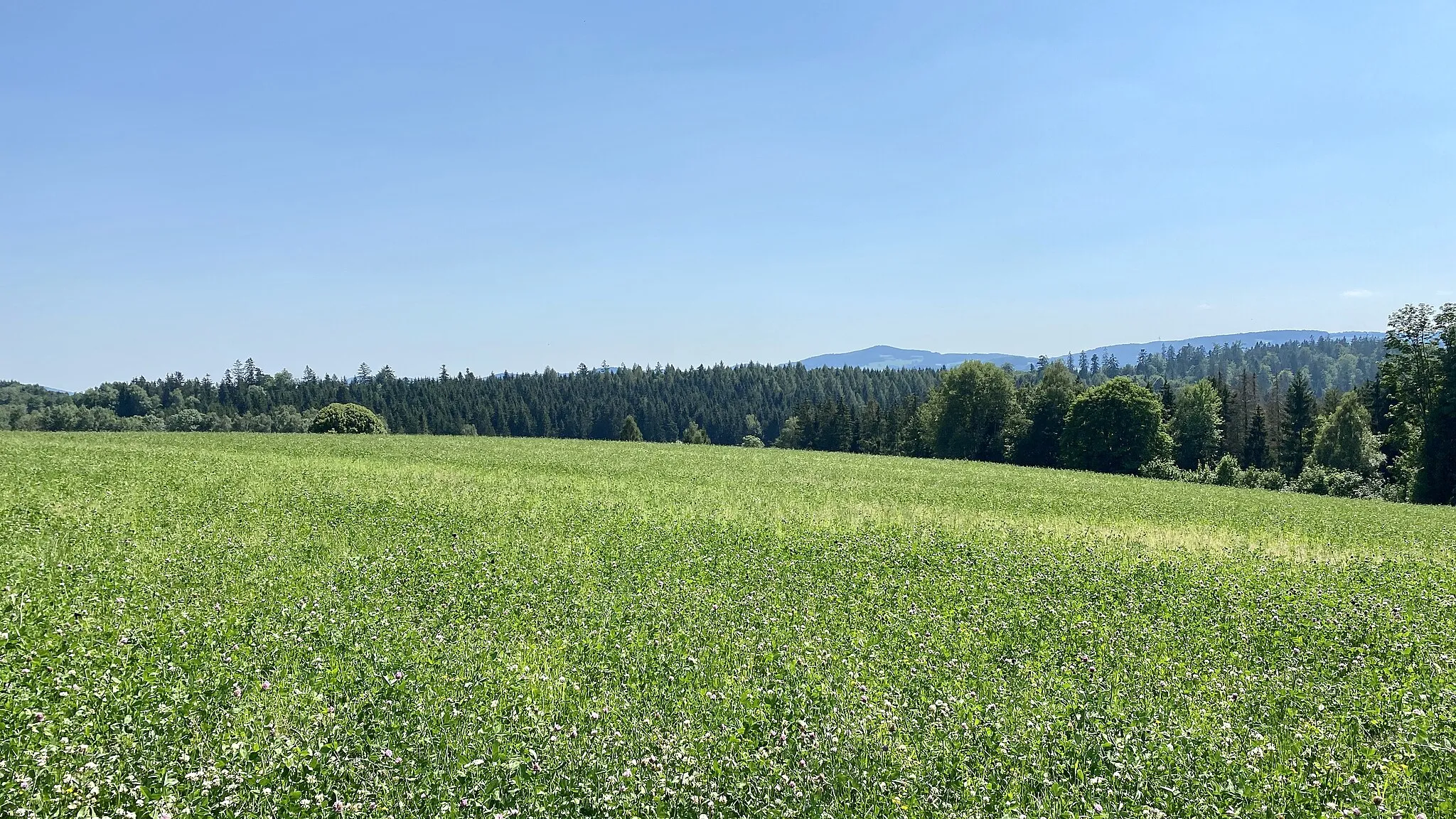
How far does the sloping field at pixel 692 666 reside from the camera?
618 centimetres

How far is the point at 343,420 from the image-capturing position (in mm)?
77750

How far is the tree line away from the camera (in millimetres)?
47312

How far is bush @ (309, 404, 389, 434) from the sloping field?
60.9 m

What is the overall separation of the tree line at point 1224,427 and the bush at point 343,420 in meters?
62.5

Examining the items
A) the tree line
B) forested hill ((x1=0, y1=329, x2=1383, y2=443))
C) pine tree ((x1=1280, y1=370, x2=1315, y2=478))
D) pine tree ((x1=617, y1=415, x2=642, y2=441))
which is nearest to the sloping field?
the tree line

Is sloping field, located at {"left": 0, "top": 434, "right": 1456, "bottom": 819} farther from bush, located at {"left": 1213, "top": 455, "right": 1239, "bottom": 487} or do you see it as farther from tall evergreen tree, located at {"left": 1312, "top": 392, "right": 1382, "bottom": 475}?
tall evergreen tree, located at {"left": 1312, "top": 392, "right": 1382, "bottom": 475}

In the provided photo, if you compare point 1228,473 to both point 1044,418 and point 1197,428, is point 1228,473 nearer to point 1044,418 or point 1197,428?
point 1044,418

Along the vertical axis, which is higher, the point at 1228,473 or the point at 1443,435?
the point at 1443,435

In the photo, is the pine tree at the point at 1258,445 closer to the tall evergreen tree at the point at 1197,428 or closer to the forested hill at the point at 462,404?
the tall evergreen tree at the point at 1197,428

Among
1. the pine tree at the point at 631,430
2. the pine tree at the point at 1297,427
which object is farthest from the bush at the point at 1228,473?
the pine tree at the point at 631,430

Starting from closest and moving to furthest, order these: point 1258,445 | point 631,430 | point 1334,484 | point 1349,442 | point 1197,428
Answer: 1. point 1334,484
2. point 1349,442
3. point 1258,445
4. point 1197,428
5. point 631,430

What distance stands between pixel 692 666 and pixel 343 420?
79.4 metres

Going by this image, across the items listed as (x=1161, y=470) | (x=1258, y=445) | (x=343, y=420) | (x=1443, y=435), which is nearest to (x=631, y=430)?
(x=343, y=420)

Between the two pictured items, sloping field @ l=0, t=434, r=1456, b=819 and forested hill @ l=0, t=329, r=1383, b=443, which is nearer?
sloping field @ l=0, t=434, r=1456, b=819
